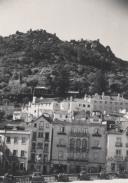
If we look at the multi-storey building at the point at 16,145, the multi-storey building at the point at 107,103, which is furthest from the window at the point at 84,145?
the multi-storey building at the point at 107,103

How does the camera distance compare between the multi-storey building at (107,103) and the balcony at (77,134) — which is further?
the multi-storey building at (107,103)

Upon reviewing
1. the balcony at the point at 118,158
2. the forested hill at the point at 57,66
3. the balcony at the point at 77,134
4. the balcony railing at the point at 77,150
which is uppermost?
the forested hill at the point at 57,66

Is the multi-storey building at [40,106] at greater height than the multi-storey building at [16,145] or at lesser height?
greater

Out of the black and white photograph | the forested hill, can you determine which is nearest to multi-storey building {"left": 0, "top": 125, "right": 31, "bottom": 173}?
the black and white photograph

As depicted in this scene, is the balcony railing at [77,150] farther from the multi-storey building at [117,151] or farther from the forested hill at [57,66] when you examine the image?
the forested hill at [57,66]

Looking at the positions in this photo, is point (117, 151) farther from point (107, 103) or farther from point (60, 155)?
point (107, 103)

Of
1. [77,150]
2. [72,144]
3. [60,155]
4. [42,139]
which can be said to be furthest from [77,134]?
[42,139]
